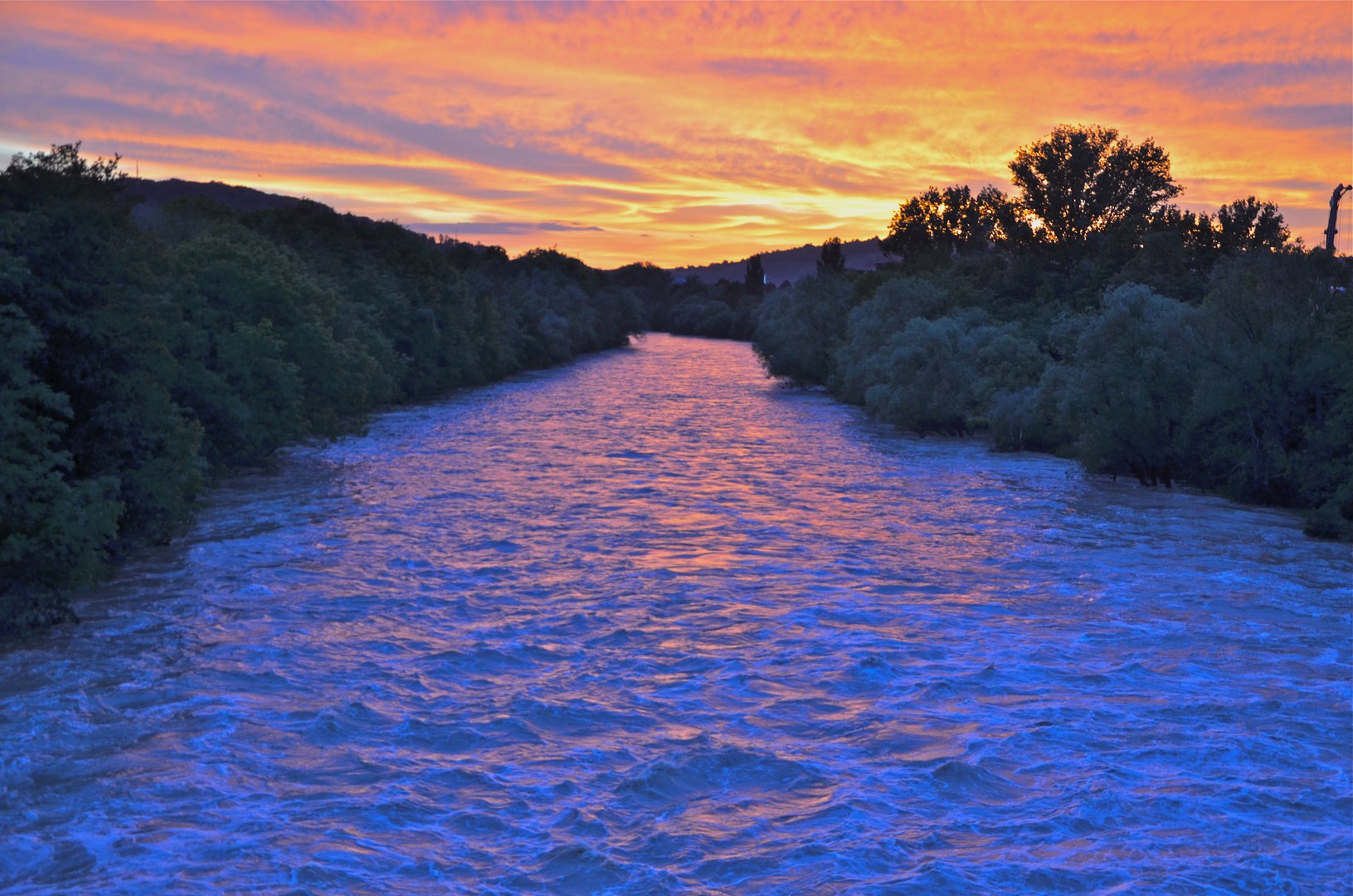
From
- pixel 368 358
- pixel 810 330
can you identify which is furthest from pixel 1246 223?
pixel 368 358

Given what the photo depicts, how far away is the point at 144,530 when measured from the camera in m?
22.8

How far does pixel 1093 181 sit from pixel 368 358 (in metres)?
61.0

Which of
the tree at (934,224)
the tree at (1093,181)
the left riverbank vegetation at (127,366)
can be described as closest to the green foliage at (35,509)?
the left riverbank vegetation at (127,366)

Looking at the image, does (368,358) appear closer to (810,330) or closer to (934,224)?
(810,330)

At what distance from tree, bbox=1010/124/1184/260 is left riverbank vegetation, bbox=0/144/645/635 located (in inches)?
2191

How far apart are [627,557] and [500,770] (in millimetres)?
12261

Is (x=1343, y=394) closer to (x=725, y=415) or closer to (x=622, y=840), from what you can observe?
(x=622, y=840)

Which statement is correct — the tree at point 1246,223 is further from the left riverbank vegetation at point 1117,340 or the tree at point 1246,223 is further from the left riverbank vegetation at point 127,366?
the left riverbank vegetation at point 127,366

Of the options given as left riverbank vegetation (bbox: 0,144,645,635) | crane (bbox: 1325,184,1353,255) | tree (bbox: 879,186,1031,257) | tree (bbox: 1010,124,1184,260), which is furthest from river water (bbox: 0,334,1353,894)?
tree (bbox: 879,186,1031,257)

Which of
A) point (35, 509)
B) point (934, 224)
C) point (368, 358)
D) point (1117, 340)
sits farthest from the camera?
point (934, 224)

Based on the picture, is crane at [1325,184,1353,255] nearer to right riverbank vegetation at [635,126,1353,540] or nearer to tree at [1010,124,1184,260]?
right riverbank vegetation at [635,126,1353,540]

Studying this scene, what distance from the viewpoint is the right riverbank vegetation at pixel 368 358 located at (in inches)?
772

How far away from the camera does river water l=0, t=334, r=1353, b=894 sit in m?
11.4

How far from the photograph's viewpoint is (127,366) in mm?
22031
